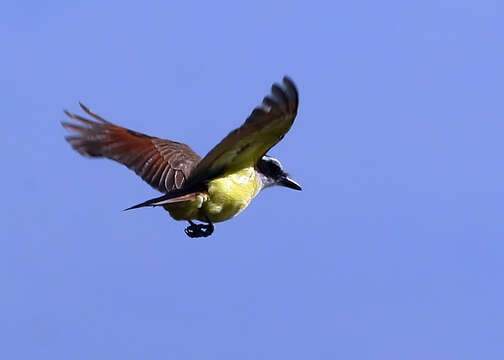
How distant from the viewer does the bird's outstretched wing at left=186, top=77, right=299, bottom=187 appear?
910 centimetres

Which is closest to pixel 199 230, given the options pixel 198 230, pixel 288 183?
pixel 198 230

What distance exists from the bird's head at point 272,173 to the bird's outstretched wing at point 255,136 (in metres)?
1.25

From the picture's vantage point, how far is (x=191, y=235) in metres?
11.1

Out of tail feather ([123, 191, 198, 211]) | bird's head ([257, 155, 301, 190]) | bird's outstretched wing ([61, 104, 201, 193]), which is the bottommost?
tail feather ([123, 191, 198, 211])

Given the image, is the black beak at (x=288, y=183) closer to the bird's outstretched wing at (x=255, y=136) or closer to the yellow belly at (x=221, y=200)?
the yellow belly at (x=221, y=200)

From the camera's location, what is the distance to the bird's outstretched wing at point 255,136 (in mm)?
9102

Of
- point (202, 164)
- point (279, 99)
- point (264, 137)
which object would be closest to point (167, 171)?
point (202, 164)

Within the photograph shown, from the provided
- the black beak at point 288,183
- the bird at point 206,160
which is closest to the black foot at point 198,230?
the bird at point 206,160

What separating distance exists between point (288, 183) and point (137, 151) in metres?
1.90

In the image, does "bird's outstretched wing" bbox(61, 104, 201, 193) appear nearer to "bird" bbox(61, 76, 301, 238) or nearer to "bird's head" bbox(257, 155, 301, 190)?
"bird" bbox(61, 76, 301, 238)

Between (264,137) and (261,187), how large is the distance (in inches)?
75.6

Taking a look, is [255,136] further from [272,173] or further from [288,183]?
[288,183]

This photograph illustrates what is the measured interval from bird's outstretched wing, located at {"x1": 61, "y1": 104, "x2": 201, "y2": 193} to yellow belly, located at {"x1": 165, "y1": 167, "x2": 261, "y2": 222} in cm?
75

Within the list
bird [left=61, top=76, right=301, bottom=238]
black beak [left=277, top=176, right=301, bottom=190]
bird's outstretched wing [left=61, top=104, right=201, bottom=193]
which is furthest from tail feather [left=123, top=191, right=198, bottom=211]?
black beak [left=277, top=176, right=301, bottom=190]
